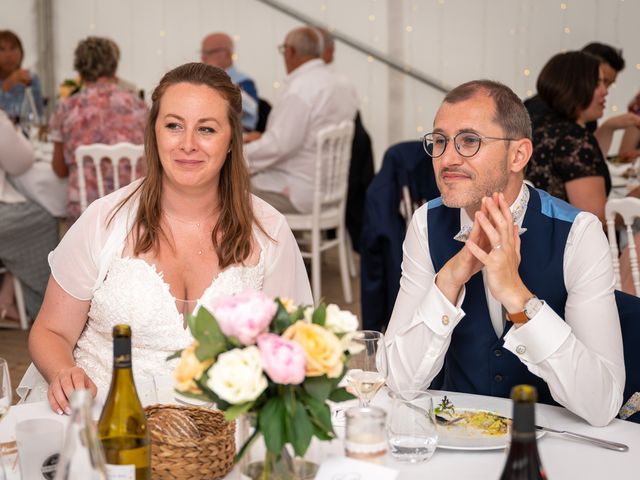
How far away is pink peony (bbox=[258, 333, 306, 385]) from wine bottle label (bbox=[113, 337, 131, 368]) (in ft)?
0.73

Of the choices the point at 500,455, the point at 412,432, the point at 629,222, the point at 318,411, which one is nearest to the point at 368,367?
the point at 412,432

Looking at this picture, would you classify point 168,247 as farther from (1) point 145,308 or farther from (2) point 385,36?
(2) point 385,36

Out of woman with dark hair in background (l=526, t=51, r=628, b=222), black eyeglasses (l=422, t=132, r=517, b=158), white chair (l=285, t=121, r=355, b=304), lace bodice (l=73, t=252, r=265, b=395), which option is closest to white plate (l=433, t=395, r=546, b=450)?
black eyeglasses (l=422, t=132, r=517, b=158)

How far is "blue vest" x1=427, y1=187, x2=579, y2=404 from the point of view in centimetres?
211

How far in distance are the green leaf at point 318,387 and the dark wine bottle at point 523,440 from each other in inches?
9.4

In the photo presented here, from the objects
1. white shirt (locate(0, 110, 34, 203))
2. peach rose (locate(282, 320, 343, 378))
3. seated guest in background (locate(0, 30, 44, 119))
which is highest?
A: seated guest in background (locate(0, 30, 44, 119))

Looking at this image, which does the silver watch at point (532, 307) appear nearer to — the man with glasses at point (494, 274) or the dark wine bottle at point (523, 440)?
the man with glasses at point (494, 274)

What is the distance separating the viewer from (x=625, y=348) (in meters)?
2.06

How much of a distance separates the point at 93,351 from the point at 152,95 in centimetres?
65

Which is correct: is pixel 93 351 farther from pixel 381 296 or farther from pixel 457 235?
pixel 381 296


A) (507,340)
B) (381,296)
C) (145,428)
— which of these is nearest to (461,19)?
(381,296)

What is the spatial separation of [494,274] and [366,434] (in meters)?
0.71

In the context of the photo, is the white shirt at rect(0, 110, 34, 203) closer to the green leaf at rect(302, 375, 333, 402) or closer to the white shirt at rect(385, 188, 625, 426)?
the white shirt at rect(385, 188, 625, 426)

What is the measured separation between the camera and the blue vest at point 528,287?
2.11 metres
